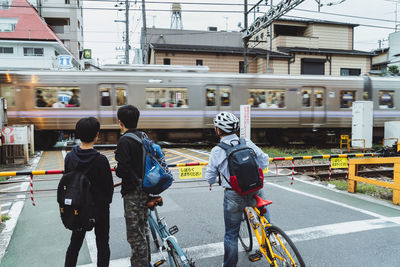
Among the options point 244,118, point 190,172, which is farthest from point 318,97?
point 190,172

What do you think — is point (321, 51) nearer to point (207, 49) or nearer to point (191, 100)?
point (207, 49)

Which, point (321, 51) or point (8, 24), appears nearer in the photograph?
point (321, 51)

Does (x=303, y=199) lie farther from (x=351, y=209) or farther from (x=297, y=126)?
(x=297, y=126)

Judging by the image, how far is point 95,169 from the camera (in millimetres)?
2922

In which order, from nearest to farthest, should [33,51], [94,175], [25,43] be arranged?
[94,175] < [25,43] < [33,51]

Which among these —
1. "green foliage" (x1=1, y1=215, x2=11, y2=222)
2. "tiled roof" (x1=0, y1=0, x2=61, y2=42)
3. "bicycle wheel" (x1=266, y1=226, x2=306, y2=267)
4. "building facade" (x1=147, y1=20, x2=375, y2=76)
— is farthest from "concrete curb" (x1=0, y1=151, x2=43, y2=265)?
"tiled roof" (x1=0, y1=0, x2=61, y2=42)

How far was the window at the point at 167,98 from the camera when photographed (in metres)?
14.1

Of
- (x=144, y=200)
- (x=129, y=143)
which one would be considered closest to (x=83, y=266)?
(x=144, y=200)

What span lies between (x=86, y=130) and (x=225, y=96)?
12112 mm

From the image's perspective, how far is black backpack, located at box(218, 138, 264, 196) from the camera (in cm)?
303

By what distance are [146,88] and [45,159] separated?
16.7 feet

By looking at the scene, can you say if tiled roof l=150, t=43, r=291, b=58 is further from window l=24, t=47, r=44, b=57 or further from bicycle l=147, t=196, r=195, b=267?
bicycle l=147, t=196, r=195, b=267

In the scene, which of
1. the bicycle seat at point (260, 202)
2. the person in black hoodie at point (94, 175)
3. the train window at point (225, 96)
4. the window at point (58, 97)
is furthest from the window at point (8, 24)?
the bicycle seat at point (260, 202)

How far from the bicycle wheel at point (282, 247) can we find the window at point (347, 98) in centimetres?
1431
